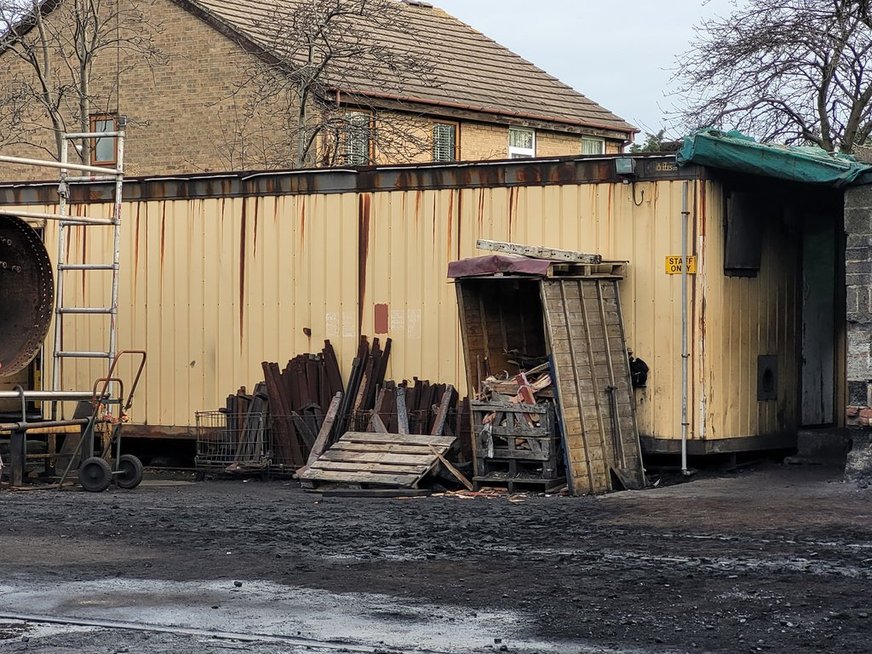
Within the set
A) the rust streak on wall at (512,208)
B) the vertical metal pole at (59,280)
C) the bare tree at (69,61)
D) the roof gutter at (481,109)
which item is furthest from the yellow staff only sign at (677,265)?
the bare tree at (69,61)

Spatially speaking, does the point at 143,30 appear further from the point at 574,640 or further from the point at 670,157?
the point at 574,640

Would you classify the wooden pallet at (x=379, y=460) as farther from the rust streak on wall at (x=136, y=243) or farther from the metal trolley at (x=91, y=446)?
the rust streak on wall at (x=136, y=243)

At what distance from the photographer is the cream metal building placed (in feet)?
53.0

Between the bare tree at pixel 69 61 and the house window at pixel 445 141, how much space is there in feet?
18.7

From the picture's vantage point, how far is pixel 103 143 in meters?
31.8

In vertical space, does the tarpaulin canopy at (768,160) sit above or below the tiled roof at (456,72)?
below

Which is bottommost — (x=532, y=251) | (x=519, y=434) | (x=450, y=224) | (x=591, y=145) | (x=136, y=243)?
(x=519, y=434)

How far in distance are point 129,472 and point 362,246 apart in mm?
3699

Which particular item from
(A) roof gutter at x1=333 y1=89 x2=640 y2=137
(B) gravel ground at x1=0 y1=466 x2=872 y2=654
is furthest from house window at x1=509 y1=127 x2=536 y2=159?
(B) gravel ground at x1=0 y1=466 x2=872 y2=654

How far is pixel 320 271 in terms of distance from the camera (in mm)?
18172

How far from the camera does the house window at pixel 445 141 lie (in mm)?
30719

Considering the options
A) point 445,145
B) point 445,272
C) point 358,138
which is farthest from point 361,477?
point 445,145

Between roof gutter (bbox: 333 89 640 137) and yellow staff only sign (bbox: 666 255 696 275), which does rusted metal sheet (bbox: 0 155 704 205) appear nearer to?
yellow staff only sign (bbox: 666 255 696 275)

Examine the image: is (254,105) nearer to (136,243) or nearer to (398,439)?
(136,243)
